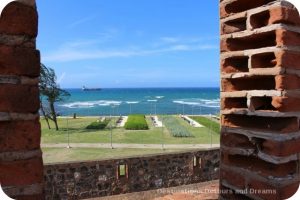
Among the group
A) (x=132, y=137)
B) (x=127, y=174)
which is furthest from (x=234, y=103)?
(x=132, y=137)

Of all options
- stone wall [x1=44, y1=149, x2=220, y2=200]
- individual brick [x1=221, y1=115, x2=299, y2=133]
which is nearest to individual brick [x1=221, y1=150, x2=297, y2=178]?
individual brick [x1=221, y1=115, x2=299, y2=133]

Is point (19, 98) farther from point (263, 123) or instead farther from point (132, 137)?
point (132, 137)

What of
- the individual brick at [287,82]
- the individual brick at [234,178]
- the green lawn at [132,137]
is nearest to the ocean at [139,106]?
the green lawn at [132,137]

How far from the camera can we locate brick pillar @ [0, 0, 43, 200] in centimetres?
126

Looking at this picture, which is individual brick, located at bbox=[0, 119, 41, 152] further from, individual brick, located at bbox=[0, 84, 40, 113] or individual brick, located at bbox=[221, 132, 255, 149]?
Answer: individual brick, located at bbox=[221, 132, 255, 149]

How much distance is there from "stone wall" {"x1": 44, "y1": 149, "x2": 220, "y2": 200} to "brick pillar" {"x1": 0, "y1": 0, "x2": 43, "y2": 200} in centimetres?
880

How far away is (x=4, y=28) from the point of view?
1258mm

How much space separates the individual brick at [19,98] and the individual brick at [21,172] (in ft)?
0.59

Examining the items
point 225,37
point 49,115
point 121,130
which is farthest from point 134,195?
point 49,115

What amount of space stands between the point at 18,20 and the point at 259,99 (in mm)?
1163

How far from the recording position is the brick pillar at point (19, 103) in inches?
49.6

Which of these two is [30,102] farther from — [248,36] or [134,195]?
[134,195]

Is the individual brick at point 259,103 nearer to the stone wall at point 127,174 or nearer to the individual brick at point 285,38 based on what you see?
the individual brick at point 285,38

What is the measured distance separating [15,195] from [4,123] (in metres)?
0.25
